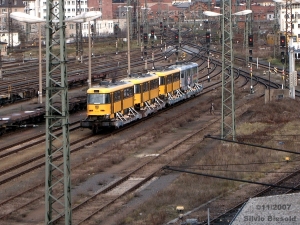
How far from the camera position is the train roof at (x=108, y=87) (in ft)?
96.4

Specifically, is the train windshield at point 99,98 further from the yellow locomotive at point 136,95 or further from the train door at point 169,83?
the train door at point 169,83

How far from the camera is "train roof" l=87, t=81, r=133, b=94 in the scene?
2937 cm

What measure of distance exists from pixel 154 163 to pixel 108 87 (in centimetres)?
661

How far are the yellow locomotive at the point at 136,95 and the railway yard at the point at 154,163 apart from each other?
1.60ft

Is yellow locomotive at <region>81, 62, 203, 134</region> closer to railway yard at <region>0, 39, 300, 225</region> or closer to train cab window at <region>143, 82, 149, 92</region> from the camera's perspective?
train cab window at <region>143, 82, 149, 92</region>

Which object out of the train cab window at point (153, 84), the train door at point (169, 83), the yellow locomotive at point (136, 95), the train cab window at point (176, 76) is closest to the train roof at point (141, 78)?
the yellow locomotive at point (136, 95)

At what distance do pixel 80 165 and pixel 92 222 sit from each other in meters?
6.57

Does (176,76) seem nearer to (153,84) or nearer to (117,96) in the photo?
(153,84)

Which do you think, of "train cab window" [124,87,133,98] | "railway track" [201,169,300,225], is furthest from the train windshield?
"railway track" [201,169,300,225]

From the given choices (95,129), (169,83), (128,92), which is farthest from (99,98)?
(169,83)

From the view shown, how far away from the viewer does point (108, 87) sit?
97.8ft

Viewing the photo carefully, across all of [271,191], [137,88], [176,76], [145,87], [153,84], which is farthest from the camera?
[176,76]

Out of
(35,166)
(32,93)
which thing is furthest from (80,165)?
(32,93)

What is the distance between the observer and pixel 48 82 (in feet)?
44.4
